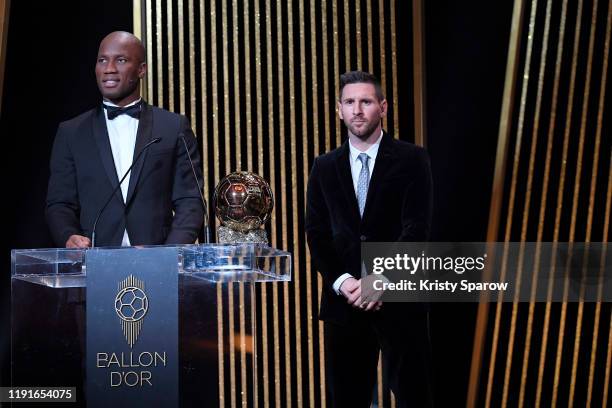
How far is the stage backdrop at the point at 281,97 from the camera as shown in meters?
4.70

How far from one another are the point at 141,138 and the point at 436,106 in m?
1.85

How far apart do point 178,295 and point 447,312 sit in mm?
2357

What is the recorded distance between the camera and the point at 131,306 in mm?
2479

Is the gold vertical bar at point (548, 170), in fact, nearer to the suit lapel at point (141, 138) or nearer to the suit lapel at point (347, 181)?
the suit lapel at point (347, 181)

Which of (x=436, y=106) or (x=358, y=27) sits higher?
(x=358, y=27)

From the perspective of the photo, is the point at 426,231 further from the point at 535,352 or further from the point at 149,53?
the point at 149,53

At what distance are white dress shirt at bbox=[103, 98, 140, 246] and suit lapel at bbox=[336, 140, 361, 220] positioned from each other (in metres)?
0.77

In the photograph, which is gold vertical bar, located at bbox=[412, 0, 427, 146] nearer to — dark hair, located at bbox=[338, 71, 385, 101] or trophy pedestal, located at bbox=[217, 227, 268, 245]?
dark hair, located at bbox=[338, 71, 385, 101]

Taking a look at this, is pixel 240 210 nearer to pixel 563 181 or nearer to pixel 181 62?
pixel 181 62

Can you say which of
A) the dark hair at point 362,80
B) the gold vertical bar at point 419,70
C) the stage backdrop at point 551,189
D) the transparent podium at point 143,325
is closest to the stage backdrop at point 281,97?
the gold vertical bar at point 419,70

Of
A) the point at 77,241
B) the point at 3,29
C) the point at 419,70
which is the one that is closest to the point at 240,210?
the point at 77,241

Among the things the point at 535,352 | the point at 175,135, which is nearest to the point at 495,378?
the point at 535,352

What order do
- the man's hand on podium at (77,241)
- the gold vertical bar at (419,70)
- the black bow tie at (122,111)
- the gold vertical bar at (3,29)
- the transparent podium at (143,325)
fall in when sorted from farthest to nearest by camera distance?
1. the gold vertical bar at (419,70)
2. the gold vertical bar at (3,29)
3. the black bow tie at (122,111)
4. the man's hand on podium at (77,241)
5. the transparent podium at (143,325)

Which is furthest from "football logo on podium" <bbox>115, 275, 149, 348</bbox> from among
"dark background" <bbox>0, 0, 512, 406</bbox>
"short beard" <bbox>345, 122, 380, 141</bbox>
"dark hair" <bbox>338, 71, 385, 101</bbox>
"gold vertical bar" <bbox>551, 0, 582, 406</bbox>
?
"gold vertical bar" <bbox>551, 0, 582, 406</bbox>
